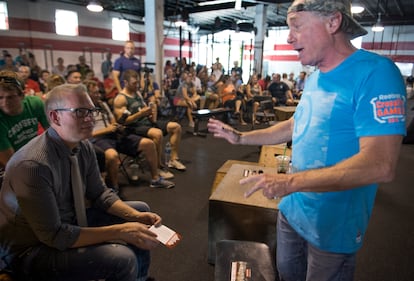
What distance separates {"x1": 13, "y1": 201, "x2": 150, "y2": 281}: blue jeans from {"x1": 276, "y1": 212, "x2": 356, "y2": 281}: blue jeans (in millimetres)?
684

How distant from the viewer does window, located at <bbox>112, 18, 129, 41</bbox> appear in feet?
40.1

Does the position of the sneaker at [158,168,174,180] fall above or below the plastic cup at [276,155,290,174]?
below

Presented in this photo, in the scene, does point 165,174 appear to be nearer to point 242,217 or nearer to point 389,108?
point 242,217

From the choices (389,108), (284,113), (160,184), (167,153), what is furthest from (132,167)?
(389,108)

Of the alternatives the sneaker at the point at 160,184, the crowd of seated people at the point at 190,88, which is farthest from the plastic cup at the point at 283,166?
the crowd of seated people at the point at 190,88

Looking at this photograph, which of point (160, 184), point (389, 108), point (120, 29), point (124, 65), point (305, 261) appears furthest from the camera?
point (120, 29)

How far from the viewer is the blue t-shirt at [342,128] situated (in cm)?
82

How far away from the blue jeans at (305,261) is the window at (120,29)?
1258 centimetres

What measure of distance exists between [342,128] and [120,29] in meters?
13.1

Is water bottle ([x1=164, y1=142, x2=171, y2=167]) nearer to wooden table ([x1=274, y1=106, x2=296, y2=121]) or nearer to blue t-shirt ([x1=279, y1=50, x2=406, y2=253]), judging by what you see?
wooden table ([x1=274, y1=106, x2=296, y2=121])

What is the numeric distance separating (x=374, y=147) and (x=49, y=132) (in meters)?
1.33

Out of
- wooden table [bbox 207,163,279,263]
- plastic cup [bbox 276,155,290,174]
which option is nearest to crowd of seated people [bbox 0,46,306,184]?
plastic cup [bbox 276,155,290,174]

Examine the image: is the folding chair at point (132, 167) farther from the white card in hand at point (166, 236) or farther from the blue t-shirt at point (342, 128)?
the blue t-shirt at point (342, 128)

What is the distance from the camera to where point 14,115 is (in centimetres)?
219
